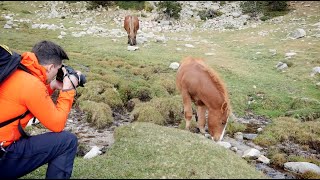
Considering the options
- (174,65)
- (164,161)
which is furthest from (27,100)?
(174,65)

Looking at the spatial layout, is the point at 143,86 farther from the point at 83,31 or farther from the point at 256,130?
the point at 83,31

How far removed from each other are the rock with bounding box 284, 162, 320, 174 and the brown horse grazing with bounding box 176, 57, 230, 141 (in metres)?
1.72

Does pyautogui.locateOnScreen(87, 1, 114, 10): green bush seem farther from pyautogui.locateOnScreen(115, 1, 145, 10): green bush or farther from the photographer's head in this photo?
the photographer's head

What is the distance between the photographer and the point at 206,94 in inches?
388

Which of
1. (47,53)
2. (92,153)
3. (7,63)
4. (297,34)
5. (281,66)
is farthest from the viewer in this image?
(297,34)

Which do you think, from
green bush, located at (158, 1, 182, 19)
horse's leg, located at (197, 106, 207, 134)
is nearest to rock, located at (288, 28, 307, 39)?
green bush, located at (158, 1, 182, 19)

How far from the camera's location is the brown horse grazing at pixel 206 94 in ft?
31.2

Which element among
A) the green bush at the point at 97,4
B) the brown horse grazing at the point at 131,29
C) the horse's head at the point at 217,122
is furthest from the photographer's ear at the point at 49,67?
the green bush at the point at 97,4

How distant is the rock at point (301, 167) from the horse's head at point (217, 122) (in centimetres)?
172

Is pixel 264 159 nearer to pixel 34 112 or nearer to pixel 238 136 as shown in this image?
pixel 238 136

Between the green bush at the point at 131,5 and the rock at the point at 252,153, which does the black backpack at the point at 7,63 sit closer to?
the rock at the point at 252,153

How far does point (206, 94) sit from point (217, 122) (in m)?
0.79

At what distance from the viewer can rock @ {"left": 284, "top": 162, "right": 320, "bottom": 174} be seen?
8.72 m

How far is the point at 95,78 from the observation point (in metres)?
16.0
